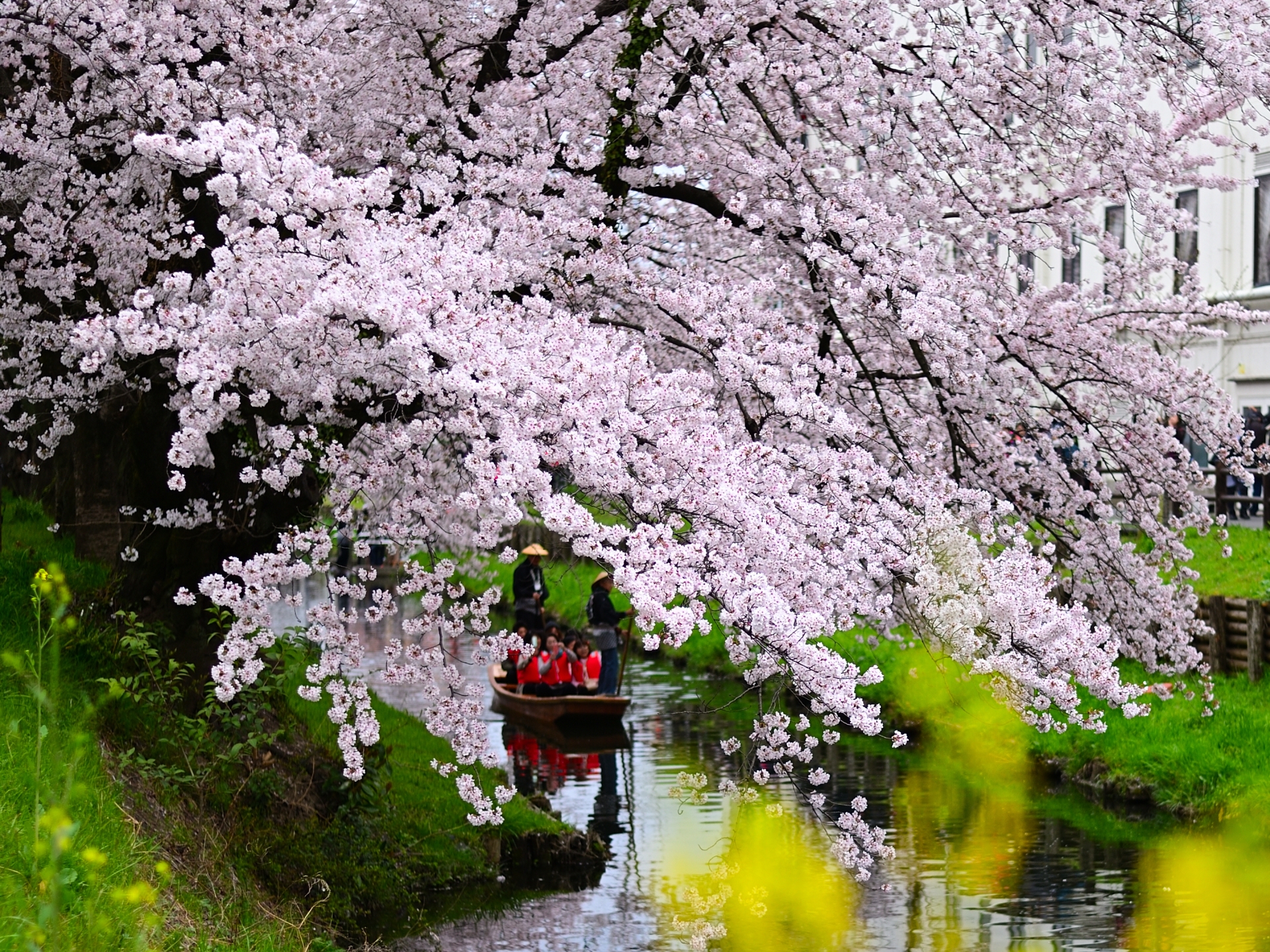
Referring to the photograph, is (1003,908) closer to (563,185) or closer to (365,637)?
(563,185)

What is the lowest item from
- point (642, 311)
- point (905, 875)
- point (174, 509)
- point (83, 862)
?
point (905, 875)

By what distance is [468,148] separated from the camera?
995 centimetres

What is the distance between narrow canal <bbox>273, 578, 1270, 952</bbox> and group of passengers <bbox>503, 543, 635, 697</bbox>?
2.33 meters

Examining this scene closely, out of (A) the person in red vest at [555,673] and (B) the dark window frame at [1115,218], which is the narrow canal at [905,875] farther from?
(B) the dark window frame at [1115,218]

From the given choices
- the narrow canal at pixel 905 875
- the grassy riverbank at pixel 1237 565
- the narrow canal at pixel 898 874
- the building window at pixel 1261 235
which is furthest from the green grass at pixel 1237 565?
the building window at pixel 1261 235

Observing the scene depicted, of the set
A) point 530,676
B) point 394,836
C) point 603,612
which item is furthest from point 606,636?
point 394,836

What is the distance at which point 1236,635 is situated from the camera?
16172mm

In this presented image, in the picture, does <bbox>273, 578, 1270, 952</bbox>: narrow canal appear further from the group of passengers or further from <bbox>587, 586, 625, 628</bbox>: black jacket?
<bbox>587, 586, 625, 628</bbox>: black jacket

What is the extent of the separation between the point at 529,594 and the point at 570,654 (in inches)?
64.8

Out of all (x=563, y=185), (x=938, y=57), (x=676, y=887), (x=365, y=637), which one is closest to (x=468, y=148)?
(x=563, y=185)

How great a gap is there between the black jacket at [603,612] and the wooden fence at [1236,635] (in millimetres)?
7090

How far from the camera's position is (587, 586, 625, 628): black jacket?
1961 centimetres

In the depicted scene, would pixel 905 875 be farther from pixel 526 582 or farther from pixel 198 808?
pixel 526 582

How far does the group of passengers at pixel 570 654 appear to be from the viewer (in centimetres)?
1966
